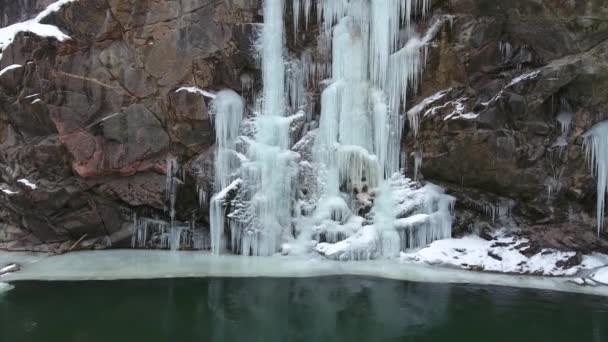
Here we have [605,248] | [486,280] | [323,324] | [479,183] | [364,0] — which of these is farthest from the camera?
[364,0]

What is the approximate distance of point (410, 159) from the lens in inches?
559

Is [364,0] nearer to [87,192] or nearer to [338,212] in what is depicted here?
[338,212]

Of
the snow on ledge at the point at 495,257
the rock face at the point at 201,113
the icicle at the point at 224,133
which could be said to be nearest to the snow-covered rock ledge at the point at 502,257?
the snow on ledge at the point at 495,257

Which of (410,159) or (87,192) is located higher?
(410,159)

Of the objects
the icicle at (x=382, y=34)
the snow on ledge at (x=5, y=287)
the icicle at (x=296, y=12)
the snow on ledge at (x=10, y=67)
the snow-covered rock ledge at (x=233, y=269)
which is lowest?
the snow on ledge at (x=5, y=287)

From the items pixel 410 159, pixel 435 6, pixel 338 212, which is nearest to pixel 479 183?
pixel 410 159

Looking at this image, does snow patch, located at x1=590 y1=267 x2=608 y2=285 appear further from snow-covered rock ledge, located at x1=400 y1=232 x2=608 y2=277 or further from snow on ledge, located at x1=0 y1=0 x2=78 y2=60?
snow on ledge, located at x1=0 y1=0 x2=78 y2=60

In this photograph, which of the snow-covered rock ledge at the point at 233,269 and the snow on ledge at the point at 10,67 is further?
the snow on ledge at the point at 10,67

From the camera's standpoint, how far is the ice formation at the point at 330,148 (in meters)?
14.0

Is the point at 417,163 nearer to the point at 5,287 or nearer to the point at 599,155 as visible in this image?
the point at 599,155

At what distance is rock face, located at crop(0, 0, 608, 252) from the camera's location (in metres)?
12.6

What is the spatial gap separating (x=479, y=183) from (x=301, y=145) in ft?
17.4

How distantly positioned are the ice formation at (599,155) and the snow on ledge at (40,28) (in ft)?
48.4

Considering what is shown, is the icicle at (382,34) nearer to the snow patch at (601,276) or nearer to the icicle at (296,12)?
the icicle at (296,12)
